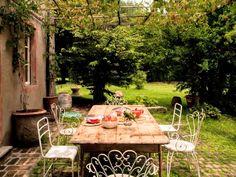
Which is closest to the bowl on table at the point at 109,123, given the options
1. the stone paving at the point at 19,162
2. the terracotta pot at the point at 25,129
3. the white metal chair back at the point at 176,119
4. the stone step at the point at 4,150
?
the stone paving at the point at 19,162

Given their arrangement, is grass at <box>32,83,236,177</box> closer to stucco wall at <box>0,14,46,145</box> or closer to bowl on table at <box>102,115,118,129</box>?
bowl on table at <box>102,115,118,129</box>

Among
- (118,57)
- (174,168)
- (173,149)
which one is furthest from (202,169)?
(118,57)

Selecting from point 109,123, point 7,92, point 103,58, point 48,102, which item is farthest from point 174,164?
point 103,58

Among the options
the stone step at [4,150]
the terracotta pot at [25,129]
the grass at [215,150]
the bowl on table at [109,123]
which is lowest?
the grass at [215,150]

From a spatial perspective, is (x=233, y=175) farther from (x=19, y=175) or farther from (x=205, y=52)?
(x=205, y=52)

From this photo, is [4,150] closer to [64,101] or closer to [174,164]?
[174,164]

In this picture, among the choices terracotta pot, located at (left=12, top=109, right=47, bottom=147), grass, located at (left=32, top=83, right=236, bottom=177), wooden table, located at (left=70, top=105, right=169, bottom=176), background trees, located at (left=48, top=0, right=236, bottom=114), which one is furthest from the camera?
background trees, located at (left=48, top=0, right=236, bottom=114)

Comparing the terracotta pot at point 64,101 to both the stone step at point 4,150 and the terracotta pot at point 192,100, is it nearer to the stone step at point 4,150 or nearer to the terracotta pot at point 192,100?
the terracotta pot at point 192,100

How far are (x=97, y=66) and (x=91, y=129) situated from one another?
27.2 ft

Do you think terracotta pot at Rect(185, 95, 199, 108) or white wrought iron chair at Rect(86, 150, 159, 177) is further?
terracotta pot at Rect(185, 95, 199, 108)

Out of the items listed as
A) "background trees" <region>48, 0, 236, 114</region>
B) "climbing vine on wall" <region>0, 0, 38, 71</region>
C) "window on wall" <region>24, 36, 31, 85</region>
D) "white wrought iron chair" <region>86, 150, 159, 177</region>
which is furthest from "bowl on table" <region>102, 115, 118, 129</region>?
"background trees" <region>48, 0, 236, 114</region>

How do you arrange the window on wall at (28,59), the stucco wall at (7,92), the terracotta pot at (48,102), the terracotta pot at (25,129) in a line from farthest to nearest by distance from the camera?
the terracotta pot at (48,102), the window on wall at (28,59), the terracotta pot at (25,129), the stucco wall at (7,92)

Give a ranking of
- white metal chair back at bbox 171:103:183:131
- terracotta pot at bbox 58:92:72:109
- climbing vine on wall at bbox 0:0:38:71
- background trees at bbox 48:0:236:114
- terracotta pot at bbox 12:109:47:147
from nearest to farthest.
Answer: white metal chair back at bbox 171:103:183:131, climbing vine on wall at bbox 0:0:38:71, terracotta pot at bbox 12:109:47:147, background trees at bbox 48:0:236:114, terracotta pot at bbox 58:92:72:109


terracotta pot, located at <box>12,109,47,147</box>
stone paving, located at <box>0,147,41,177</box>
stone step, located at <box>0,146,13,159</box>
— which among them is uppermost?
terracotta pot, located at <box>12,109,47,147</box>
